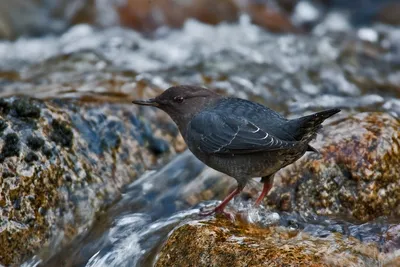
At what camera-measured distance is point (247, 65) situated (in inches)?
380

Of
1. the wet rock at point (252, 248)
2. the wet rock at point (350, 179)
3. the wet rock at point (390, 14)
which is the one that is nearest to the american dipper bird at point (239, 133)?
the wet rock at point (350, 179)

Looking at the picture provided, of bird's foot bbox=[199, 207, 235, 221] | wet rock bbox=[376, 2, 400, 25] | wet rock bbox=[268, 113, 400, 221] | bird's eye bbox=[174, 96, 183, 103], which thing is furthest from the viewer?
wet rock bbox=[376, 2, 400, 25]

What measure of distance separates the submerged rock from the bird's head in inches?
33.5

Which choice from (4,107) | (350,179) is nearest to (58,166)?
(4,107)

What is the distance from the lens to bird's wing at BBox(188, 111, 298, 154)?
4828 mm

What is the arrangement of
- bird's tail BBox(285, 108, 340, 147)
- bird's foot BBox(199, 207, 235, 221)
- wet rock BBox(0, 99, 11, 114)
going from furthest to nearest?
wet rock BBox(0, 99, 11, 114) < bird's foot BBox(199, 207, 235, 221) < bird's tail BBox(285, 108, 340, 147)

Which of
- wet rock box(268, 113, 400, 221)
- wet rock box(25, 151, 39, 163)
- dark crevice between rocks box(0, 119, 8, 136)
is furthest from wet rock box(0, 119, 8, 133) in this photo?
wet rock box(268, 113, 400, 221)

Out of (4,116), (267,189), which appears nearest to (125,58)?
(4,116)

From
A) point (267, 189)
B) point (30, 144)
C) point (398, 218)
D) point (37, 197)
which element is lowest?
point (398, 218)

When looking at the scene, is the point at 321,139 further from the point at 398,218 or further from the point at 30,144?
the point at 30,144

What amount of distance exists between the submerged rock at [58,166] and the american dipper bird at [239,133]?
0.85 metres

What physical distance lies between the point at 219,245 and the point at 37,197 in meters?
1.80

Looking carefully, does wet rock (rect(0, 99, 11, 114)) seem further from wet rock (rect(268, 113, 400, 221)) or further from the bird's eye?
wet rock (rect(268, 113, 400, 221))

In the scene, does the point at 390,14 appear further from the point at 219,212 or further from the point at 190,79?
the point at 219,212
